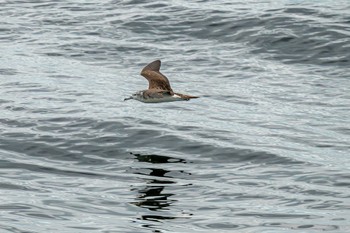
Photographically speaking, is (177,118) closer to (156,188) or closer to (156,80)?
(156,80)

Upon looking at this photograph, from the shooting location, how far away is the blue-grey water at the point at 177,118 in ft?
62.2

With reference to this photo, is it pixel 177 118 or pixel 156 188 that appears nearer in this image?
pixel 156 188

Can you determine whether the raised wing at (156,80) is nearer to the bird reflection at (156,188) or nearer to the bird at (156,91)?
the bird at (156,91)

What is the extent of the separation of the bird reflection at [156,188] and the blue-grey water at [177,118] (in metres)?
0.04

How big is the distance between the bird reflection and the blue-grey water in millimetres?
41

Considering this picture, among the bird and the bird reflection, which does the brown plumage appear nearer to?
the bird

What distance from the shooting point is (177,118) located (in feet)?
90.6

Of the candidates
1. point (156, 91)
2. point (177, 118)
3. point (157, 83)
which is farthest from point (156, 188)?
point (177, 118)

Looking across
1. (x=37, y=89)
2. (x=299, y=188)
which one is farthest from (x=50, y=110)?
(x=299, y=188)

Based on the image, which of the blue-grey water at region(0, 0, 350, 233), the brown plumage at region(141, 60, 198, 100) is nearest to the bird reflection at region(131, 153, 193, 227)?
the blue-grey water at region(0, 0, 350, 233)

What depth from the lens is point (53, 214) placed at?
731 inches

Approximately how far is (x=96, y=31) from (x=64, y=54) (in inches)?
108

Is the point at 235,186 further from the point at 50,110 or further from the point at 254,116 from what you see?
the point at 50,110

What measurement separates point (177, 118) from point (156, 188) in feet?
23.5
